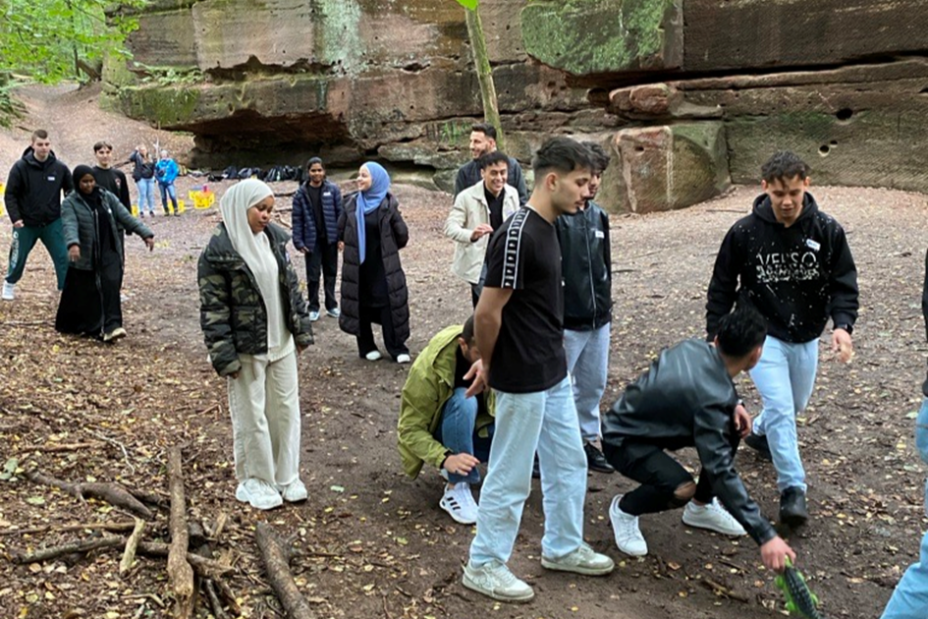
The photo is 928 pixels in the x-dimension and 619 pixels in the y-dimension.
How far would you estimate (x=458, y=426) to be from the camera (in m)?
4.50

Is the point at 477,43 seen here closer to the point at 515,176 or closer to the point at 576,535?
the point at 515,176

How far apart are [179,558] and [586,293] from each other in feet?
8.58

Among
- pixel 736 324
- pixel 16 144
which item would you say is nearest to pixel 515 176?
pixel 736 324

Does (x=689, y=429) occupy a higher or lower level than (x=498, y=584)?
higher

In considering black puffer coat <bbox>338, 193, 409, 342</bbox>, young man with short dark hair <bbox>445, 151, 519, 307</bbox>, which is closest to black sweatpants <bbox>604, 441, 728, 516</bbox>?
young man with short dark hair <bbox>445, 151, 519, 307</bbox>

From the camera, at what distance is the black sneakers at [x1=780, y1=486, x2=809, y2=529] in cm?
424

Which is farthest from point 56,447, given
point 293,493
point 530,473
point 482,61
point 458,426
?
point 482,61

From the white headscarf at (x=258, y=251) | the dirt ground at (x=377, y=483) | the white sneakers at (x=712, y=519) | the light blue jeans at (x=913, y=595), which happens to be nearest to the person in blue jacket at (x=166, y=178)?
the dirt ground at (x=377, y=483)

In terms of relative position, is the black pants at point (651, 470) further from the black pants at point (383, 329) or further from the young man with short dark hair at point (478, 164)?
the black pants at point (383, 329)

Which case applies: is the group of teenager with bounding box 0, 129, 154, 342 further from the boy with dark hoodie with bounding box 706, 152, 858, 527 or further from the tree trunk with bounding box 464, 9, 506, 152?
the tree trunk with bounding box 464, 9, 506, 152

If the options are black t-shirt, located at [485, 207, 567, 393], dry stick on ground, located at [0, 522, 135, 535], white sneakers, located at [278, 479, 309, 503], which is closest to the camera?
black t-shirt, located at [485, 207, 567, 393]

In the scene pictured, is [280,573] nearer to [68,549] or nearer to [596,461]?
[68,549]

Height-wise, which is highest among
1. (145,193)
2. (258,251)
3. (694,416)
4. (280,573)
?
(258,251)

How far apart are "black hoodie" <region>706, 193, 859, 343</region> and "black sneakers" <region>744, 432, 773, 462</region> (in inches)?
42.5
